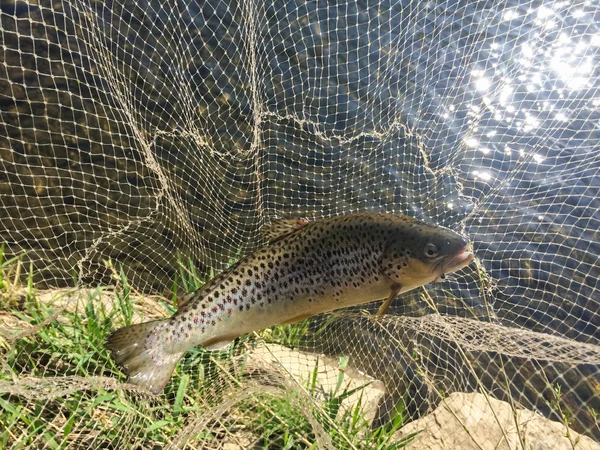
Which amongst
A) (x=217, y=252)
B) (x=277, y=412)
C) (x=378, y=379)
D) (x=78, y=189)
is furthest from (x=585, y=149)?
(x=78, y=189)

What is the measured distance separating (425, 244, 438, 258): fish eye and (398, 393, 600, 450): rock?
1.49m

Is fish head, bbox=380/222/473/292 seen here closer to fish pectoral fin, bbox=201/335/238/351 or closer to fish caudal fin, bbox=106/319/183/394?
fish pectoral fin, bbox=201/335/238/351

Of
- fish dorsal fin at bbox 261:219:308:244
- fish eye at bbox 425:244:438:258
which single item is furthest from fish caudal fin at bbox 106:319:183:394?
fish eye at bbox 425:244:438:258

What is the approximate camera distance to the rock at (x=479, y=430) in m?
3.88

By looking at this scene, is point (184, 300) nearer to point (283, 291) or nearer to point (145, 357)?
point (145, 357)

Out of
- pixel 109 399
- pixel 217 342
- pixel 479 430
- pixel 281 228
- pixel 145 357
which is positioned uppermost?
pixel 281 228

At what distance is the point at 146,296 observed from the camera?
4.50 m

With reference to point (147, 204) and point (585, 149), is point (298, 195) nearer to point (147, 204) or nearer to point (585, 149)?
point (147, 204)

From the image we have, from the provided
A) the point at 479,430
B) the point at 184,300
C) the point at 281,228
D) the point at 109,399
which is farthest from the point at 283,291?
the point at 479,430

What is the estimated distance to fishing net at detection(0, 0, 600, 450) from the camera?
3486mm

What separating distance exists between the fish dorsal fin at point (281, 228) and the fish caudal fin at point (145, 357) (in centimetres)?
78

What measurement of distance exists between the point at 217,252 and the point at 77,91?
2451 mm

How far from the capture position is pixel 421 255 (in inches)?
114

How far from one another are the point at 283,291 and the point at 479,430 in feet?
6.75
